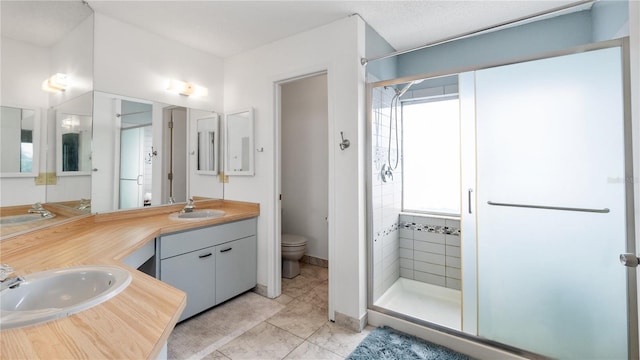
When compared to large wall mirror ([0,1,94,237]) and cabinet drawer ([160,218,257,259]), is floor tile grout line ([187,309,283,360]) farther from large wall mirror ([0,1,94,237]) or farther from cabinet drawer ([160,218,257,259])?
large wall mirror ([0,1,94,237])

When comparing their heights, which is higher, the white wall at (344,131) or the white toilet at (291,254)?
the white wall at (344,131)

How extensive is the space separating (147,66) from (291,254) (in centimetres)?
230

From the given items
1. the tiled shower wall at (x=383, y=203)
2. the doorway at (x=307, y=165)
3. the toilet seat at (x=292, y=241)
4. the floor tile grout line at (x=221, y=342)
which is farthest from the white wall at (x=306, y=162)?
the floor tile grout line at (x=221, y=342)

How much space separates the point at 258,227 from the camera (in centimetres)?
273

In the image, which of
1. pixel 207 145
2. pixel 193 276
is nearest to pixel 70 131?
pixel 207 145

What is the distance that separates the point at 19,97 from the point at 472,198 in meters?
2.58

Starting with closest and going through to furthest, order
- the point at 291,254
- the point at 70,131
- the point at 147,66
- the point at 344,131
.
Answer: the point at 70,131, the point at 344,131, the point at 147,66, the point at 291,254

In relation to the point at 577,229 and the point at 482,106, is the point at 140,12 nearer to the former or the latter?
the point at 482,106

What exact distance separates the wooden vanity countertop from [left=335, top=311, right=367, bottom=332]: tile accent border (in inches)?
58.5

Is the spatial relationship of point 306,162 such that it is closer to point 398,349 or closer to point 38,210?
point 398,349

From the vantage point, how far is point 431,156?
2859mm

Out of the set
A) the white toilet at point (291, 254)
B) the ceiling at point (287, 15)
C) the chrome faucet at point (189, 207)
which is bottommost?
the white toilet at point (291, 254)

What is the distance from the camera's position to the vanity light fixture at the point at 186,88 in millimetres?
2590

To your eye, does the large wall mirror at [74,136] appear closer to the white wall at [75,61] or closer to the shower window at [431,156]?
the white wall at [75,61]
